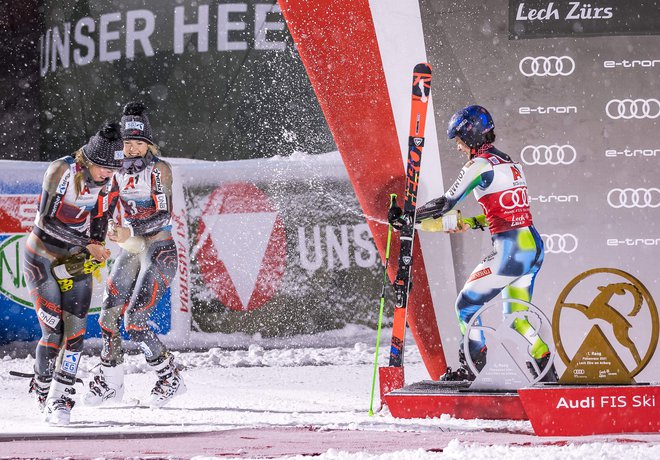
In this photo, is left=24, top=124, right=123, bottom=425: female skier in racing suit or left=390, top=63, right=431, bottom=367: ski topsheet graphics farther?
left=390, top=63, right=431, bottom=367: ski topsheet graphics

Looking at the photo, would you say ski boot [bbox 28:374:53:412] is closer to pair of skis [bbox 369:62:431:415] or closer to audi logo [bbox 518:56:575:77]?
pair of skis [bbox 369:62:431:415]

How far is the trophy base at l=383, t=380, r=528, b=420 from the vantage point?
4648mm

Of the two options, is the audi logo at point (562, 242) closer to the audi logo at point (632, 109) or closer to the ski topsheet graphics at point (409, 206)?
the audi logo at point (632, 109)

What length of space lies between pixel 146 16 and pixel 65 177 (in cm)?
415

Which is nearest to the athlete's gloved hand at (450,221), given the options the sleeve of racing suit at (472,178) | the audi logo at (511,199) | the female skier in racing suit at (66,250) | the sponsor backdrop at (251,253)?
the sleeve of racing suit at (472,178)

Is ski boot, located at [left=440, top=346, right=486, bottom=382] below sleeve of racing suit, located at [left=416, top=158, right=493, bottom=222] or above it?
below

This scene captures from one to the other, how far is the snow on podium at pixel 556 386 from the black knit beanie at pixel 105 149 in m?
1.72

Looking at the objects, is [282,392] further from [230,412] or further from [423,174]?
[423,174]

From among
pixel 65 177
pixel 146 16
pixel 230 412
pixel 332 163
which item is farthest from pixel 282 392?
pixel 146 16

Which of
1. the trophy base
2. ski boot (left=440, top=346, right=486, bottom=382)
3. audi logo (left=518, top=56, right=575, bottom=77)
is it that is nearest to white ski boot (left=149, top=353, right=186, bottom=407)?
the trophy base

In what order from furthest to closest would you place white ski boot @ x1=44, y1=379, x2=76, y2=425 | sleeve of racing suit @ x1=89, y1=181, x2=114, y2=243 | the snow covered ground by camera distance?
sleeve of racing suit @ x1=89, y1=181, x2=114, y2=243 → white ski boot @ x1=44, y1=379, x2=76, y2=425 → the snow covered ground

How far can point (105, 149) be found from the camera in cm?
490

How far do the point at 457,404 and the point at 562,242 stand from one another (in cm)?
129

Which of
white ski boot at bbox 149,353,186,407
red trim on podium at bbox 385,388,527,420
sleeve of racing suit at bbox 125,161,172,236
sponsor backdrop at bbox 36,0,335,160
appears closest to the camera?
red trim on podium at bbox 385,388,527,420
